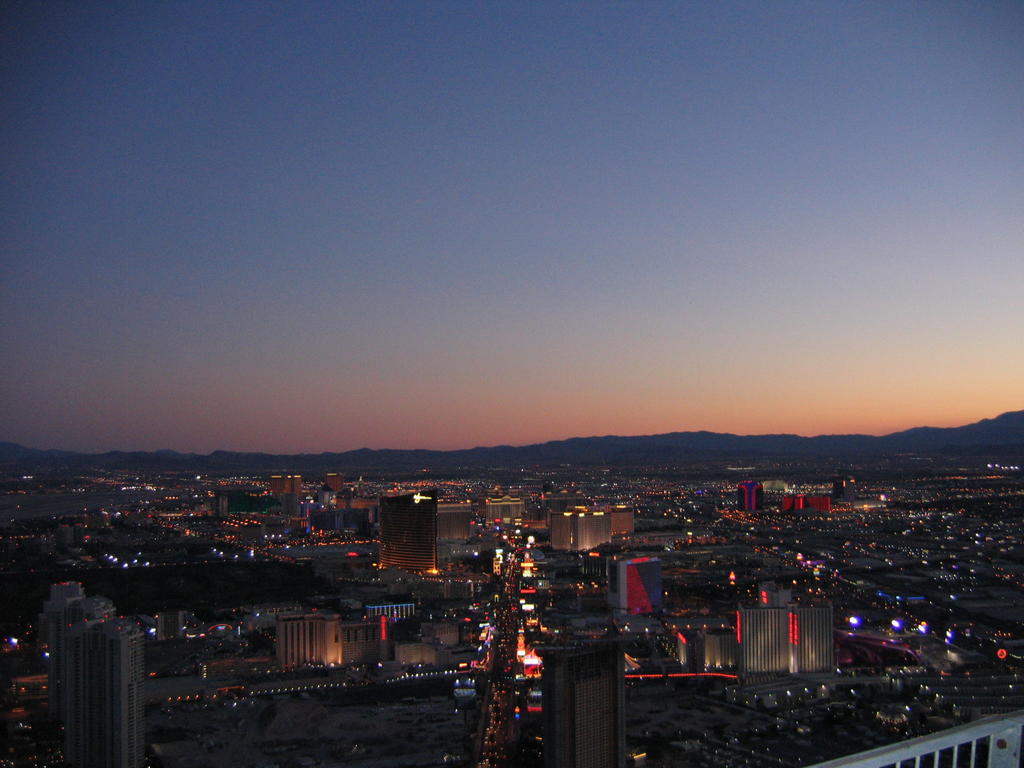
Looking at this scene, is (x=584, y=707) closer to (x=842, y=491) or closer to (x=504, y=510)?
(x=504, y=510)

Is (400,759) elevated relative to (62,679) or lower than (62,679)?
lower

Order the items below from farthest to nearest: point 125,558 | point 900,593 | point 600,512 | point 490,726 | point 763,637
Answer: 1. point 600,512
2. point 125,558
3. point 900,593
4. point 763,637
5. point 490,726

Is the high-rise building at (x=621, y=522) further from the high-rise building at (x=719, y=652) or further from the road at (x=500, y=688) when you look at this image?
the high-rise building at (x=719, y=652)

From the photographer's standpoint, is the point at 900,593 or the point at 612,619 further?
the point at 900,593

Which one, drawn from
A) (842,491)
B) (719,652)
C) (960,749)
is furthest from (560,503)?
(960,749)

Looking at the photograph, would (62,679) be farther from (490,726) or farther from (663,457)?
(663,457)

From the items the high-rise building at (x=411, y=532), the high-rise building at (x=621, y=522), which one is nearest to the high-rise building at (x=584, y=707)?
the high-rise building at (x=411, y=532)

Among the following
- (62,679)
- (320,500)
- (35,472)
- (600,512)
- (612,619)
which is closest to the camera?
(62,679)

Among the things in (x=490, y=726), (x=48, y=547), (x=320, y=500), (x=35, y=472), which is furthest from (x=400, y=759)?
(x=35, y=472)

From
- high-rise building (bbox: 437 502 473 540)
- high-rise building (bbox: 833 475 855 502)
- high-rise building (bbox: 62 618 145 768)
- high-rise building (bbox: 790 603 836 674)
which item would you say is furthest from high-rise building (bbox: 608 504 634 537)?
high-rise building (bbox: 62 618 145 768)
